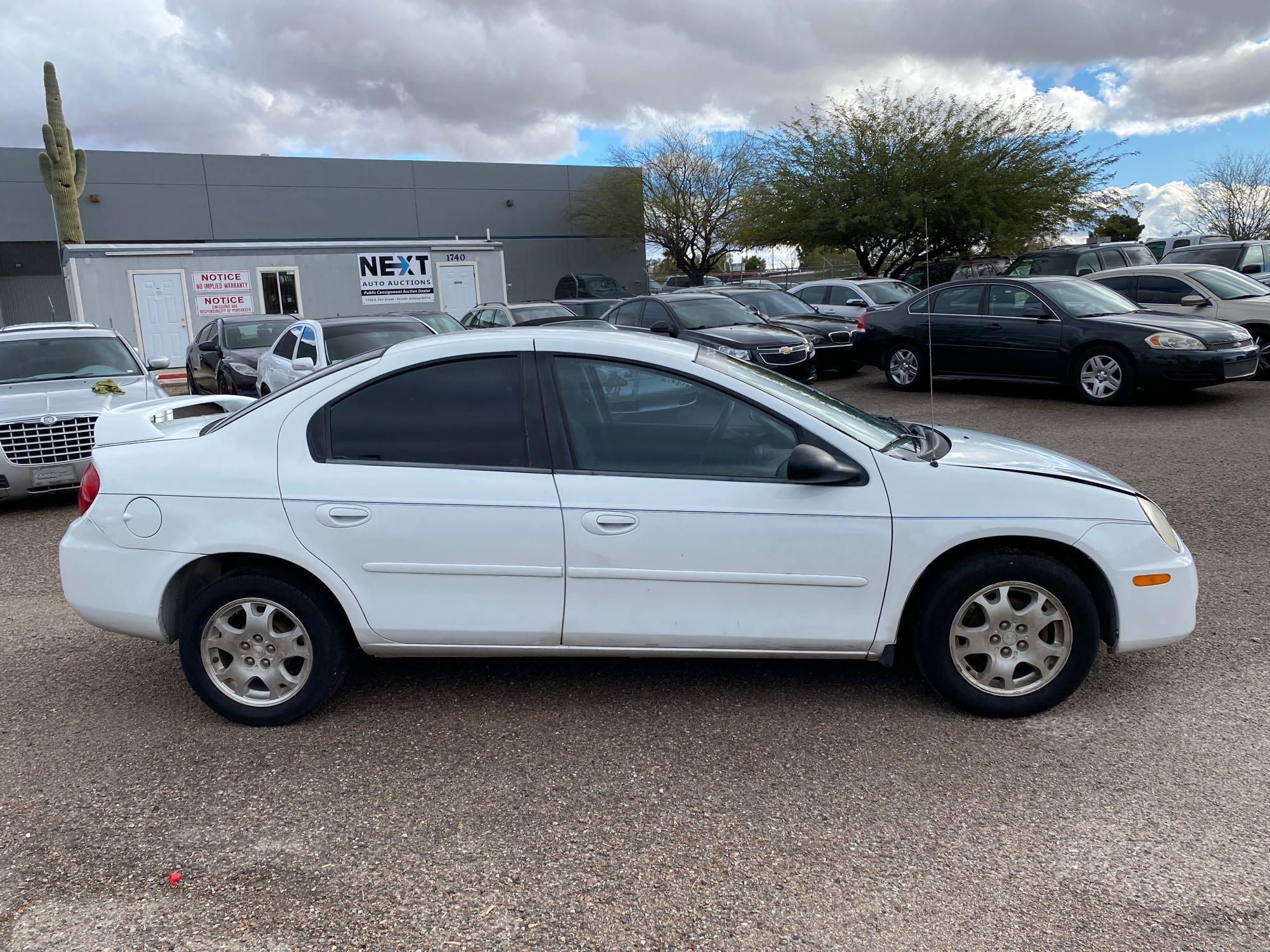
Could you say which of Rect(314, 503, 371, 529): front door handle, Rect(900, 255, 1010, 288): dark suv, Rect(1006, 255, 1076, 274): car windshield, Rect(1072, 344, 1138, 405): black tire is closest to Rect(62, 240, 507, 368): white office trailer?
Rect(900, 255, 1010, 288): dark suv

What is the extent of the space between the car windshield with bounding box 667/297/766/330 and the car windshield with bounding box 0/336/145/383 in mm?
7308

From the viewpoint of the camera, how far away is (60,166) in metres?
29.6

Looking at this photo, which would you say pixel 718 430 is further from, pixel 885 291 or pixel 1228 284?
pixel 885 291

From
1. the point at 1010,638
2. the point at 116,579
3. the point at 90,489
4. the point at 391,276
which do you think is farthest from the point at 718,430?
the point at 391,276

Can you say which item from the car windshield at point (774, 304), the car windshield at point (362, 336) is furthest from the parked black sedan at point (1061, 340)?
the car windshield at point (362, 336)

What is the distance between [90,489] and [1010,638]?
12.3ft

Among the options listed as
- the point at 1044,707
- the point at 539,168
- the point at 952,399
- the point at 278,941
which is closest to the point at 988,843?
the point at 1044,707

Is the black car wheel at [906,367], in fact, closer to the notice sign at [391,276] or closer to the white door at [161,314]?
the notice sign at [391,276]

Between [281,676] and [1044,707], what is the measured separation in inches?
119

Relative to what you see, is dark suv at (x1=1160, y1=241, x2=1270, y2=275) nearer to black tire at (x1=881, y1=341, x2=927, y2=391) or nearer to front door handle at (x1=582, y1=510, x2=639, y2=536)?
black tire at (x1=881, y1=341, x2=927, y2=391)

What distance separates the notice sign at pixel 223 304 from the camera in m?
23.7

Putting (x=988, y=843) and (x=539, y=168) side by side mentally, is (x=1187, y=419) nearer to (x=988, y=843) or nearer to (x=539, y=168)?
(x=988, y=843)

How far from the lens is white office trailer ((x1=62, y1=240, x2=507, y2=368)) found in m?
22.7

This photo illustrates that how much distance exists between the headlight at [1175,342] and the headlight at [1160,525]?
8192mm
